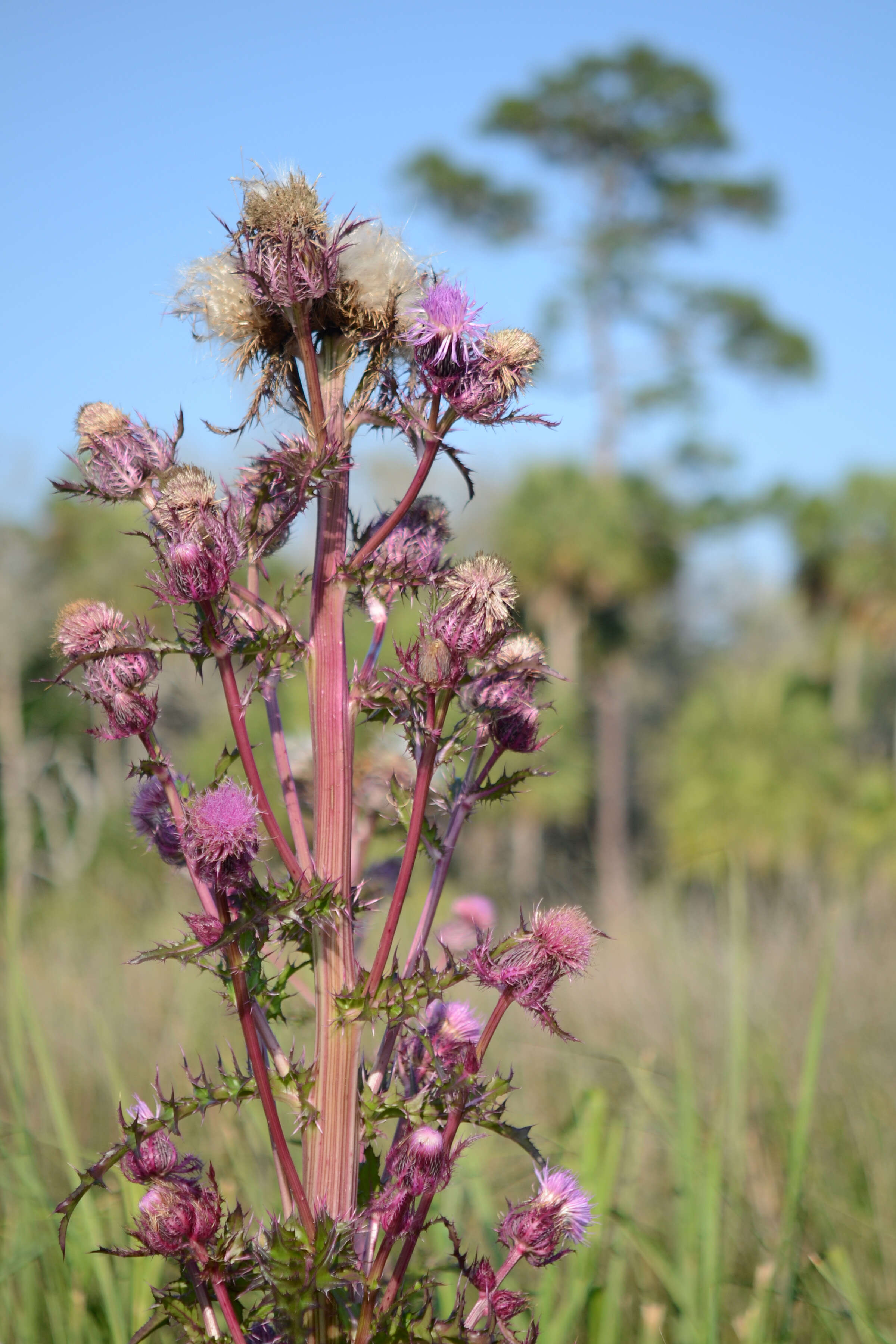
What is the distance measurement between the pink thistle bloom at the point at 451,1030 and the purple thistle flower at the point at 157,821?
0.37 metres

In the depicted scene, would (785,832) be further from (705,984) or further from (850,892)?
(705,984)

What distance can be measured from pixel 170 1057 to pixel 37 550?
17738mm

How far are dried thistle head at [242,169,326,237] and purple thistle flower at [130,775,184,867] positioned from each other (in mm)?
646

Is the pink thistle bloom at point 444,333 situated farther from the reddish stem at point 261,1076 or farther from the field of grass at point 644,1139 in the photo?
the field of grass at point 644,1139

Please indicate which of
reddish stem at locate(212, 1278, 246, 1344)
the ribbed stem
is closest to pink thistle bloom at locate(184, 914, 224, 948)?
the ribbed stem

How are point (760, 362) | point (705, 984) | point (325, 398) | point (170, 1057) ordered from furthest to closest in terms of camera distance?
1. point (760, 362)
2. point (705, 984)
3. point (170, 1057)
4. point (325, 398)

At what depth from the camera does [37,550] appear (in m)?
20.6

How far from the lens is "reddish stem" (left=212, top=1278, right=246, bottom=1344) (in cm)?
115

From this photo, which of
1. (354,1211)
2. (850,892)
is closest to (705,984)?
(354,1211)

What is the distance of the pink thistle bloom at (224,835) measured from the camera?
1151mm

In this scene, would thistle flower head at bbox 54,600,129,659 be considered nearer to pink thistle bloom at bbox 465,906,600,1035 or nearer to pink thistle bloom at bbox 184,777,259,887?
pink thistle bloom at bbox 184,777,259,887

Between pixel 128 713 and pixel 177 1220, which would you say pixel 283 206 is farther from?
pixel 177 1220

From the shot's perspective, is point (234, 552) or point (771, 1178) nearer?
point (234, 552)

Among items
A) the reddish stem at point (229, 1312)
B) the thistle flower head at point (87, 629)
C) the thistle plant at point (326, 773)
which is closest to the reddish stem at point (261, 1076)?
the thistle plant at point (326, 773)
